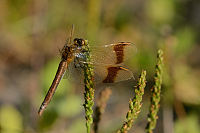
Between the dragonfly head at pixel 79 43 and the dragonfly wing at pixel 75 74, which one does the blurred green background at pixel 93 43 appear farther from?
the dragonfly head at pixel 79 43

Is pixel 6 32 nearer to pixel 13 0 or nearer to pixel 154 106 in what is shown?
pixel 13 0

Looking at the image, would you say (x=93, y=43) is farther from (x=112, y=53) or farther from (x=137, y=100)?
(x=137, y=100)

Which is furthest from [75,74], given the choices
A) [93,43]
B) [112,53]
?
[93,43]

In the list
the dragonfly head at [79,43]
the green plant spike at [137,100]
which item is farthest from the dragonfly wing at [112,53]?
the green plant spike at [137,100]

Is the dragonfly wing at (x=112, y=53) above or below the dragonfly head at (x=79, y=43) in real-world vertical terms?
below

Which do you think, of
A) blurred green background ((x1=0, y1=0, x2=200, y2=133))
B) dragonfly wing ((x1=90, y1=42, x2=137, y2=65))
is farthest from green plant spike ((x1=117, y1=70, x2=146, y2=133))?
blurred green background ((x1=0, y1=0, x2=200, y2=133))

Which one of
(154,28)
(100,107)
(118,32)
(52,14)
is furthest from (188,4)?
(100,107)

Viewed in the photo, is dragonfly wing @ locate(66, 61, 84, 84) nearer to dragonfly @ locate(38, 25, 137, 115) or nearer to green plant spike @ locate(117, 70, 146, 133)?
dragonfly @ locate(38, 25, 137, 115)
